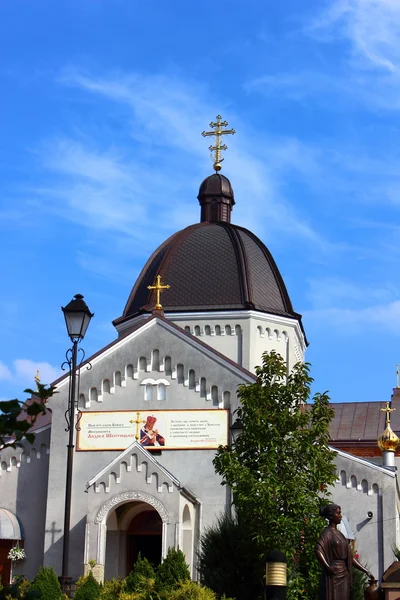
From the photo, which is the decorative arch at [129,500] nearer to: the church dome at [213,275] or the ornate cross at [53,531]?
the ornate cross at [53,531]

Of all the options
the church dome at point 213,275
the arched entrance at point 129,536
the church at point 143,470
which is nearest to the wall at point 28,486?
the church at point 143,470

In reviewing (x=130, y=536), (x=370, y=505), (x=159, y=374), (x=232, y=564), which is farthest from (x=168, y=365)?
(x=232, y=564)

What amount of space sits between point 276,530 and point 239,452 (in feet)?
7.10

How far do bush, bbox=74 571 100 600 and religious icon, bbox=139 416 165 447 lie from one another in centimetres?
883

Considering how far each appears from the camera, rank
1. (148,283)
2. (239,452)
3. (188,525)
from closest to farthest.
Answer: (239,452) < (188,525) < (148,283)

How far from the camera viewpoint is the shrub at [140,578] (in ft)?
67.5

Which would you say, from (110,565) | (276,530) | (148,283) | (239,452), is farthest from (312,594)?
(148,283)

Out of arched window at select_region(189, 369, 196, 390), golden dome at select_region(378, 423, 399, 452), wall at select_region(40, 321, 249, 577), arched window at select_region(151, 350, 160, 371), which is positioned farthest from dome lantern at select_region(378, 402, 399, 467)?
arched window at select_region(151, 350, 160, 371)

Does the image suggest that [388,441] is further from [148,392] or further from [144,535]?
[144,535]

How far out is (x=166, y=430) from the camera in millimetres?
31938

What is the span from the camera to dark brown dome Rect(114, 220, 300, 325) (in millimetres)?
38531

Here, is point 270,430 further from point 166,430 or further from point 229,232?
point 229,232

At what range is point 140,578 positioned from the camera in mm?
20828

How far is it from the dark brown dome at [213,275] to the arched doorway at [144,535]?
8674mm
